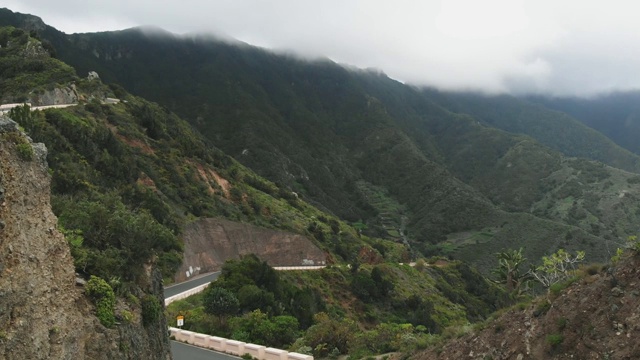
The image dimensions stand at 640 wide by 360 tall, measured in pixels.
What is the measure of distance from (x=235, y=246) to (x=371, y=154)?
97467 mm

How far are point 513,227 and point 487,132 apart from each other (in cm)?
7870

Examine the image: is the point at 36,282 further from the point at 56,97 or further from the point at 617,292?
the point at 56,97

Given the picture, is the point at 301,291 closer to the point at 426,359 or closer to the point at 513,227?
the point at 426,359

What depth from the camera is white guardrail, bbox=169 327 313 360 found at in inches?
609

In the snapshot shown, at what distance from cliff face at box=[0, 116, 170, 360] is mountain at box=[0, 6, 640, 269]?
6242 centimetres

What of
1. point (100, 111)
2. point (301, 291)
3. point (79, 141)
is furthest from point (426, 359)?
point (100, 111)


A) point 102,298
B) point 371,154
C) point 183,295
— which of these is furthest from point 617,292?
point 371,154

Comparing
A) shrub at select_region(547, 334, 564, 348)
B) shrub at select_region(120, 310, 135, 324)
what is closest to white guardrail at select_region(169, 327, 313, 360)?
shrub at select_region(120, 310, 135, 324)

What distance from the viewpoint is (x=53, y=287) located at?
30.8ft

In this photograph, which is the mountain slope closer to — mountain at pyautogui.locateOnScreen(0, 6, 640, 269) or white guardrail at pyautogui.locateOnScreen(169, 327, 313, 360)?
white guardrail at pyautogui.locateOnScreen(169, 327, 313, 360)

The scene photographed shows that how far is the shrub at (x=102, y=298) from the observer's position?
10.3 m

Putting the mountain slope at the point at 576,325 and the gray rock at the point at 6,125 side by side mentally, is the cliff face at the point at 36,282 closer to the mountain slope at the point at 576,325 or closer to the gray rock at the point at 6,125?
the gray rock at the point at 6,125

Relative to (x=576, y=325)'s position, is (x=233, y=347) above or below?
below

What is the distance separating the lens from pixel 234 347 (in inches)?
671
